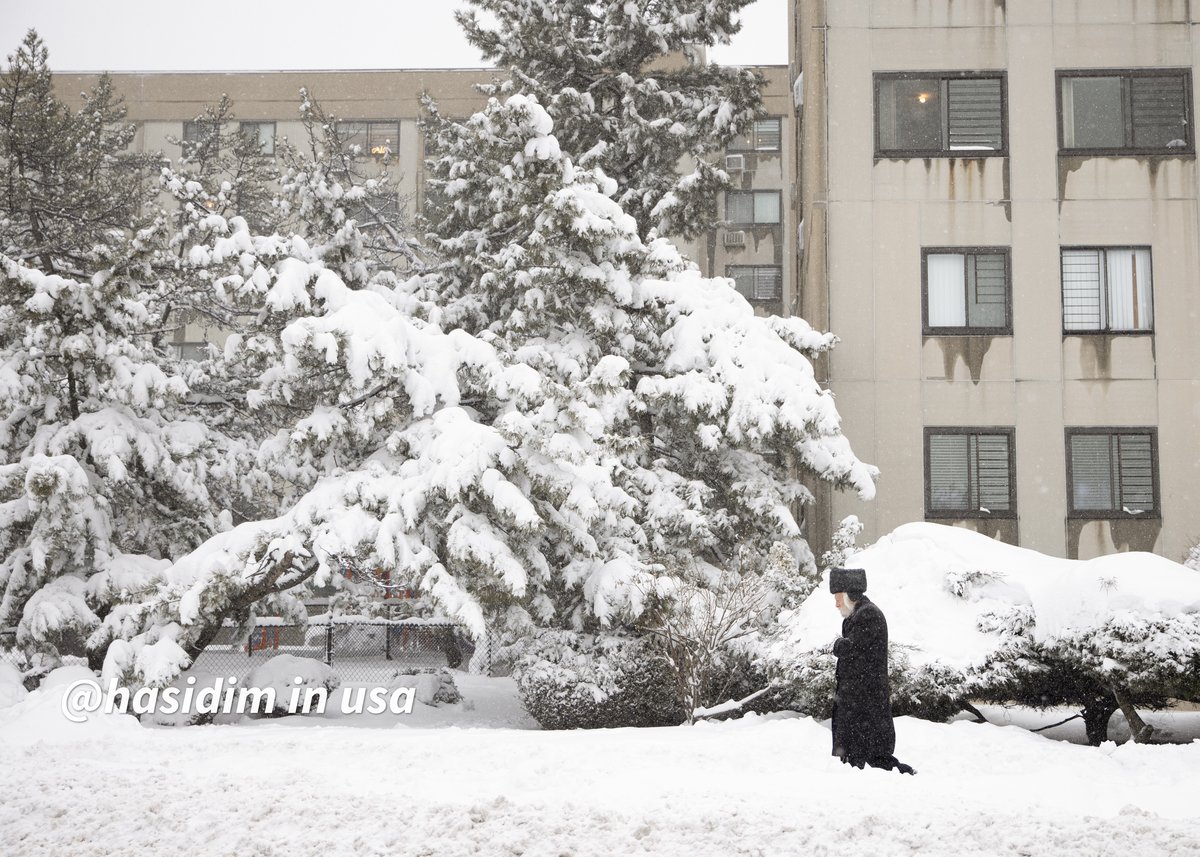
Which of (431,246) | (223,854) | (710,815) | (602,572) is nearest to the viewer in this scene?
(223,854)

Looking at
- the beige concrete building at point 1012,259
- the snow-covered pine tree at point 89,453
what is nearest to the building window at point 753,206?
the beige concrete building at point 1012,259

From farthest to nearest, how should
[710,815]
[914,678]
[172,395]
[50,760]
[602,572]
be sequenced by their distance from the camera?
[172,395], [602,572], [914,678], [50,760], [710,815]

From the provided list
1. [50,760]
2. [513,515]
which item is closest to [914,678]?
[513,515]

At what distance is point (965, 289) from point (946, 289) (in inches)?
12.1

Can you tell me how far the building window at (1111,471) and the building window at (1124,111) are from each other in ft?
15.3

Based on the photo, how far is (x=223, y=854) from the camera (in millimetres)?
6258

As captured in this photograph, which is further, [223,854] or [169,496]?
[169,496]

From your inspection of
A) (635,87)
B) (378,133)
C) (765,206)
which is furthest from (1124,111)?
(378,133)

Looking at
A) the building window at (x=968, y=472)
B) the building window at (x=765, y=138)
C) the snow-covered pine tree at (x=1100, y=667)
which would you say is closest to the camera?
the snow-covered pine tree at (x=1100, y=667)

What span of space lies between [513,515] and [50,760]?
4.75 m

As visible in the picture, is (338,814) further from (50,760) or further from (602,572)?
(602,572)

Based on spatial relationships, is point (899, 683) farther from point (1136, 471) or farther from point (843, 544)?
Answer: point (1136, 471)

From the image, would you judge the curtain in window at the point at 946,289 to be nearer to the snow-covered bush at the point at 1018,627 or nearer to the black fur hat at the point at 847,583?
the snow-covered bush at the point at 1018,627

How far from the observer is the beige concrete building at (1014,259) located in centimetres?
1731
